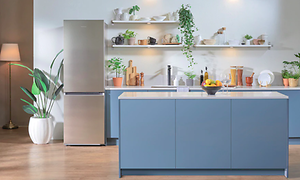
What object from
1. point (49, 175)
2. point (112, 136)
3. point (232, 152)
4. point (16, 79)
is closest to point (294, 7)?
point (232, 152)

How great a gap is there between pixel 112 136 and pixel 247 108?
2.32 m

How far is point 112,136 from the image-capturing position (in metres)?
4.66

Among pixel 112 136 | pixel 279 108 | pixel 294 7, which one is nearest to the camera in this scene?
pixel 279 108

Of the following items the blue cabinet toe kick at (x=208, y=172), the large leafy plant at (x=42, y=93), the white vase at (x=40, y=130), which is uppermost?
the large leafy plant at (x=42, y=93)

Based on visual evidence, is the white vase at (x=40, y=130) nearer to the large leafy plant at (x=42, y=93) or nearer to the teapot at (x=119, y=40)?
the large leafy plant at (x=42, y=93)

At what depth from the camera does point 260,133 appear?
10.1ft

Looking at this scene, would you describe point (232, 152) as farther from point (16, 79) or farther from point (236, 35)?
point (16, 79)

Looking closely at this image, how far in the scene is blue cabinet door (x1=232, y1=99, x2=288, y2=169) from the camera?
3.08 metres

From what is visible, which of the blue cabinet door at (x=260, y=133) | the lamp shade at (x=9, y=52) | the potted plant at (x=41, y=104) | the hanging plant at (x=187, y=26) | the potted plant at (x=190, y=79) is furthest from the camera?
the lamp shade at (x=9, y=52)

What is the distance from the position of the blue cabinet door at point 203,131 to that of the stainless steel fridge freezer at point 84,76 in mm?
1787

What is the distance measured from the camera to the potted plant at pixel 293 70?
4.96 m

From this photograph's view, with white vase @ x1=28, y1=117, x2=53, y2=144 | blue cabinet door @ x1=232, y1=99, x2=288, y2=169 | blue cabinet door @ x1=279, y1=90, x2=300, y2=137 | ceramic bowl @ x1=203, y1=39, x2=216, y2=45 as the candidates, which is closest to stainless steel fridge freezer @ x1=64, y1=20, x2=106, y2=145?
white vase @ x1=28, y1=117, x2=53, y2=144

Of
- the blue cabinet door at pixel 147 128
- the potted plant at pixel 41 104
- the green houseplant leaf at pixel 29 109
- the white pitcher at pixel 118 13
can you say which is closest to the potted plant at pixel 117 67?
the white pitcher at pixel 118 13

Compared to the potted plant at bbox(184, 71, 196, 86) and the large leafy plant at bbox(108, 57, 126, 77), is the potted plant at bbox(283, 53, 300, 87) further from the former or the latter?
the large leafy plant at bbox(108, 57, 126, 77)
